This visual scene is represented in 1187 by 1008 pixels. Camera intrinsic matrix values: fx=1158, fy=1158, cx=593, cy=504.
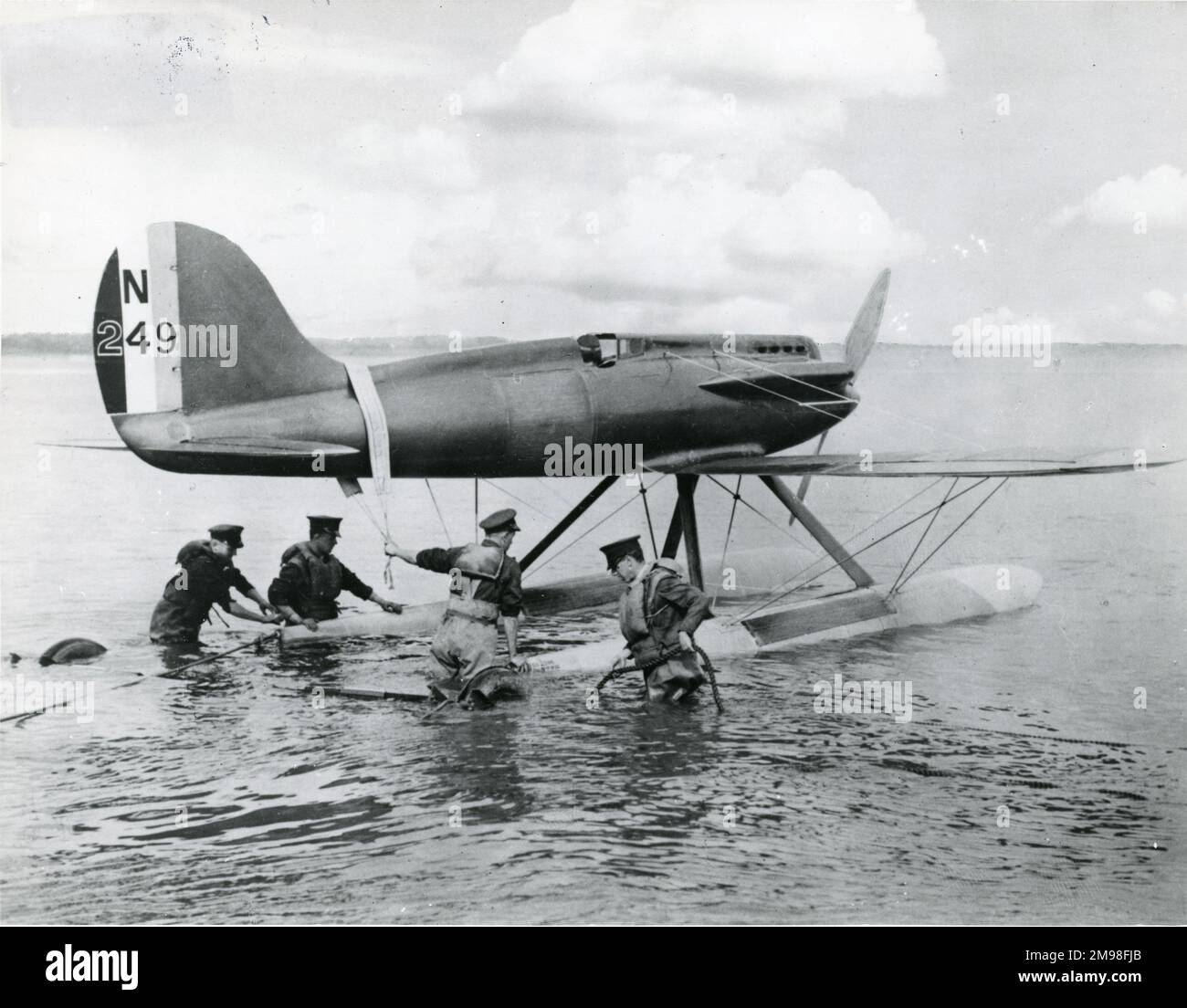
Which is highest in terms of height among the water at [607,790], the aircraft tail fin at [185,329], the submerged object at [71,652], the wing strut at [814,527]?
the aircraft tail fin at [185,329]

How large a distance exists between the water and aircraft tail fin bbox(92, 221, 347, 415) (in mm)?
2446

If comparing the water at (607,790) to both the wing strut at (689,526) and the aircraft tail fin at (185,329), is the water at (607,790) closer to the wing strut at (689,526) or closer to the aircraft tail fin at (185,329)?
the wing strut at (689,526)

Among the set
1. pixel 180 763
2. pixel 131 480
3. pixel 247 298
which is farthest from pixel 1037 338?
pixel 131 480

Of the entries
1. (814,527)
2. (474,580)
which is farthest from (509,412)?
(814,527)

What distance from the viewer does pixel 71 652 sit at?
10.3 m

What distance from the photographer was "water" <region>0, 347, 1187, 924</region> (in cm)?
575

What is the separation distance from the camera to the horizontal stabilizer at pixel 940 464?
10617 millimetres

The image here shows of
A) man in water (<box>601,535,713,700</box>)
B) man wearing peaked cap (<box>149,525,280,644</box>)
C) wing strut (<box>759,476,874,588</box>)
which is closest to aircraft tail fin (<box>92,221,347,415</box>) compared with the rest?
man wearing peaked cap (<box>149,525,280,644</box>)

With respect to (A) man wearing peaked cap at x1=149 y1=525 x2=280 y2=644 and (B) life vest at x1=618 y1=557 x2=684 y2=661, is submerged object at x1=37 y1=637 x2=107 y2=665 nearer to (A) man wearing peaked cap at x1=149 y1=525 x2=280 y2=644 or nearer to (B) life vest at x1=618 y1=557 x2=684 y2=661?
(A) man wearing peaked cap at x1=149 y1=525 x2=280 y2=644

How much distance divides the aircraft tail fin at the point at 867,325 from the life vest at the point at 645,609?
16.9 ft

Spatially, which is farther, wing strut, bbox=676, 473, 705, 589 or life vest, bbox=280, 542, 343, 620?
wing strut, bbox=676, 473, 705, 589

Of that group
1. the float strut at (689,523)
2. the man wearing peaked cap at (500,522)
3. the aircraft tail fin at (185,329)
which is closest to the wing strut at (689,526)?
the float strut at (689,523)

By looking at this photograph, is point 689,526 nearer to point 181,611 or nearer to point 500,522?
point 500,522

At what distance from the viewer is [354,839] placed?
246 inches
